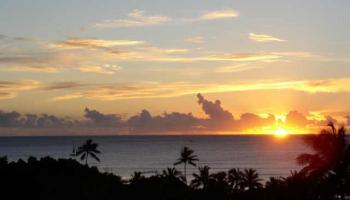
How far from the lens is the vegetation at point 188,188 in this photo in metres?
61.7

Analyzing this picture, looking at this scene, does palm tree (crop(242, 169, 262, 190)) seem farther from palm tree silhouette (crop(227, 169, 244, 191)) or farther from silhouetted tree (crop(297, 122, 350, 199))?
silhouetted tree (crop(297, 122, 350, 199))

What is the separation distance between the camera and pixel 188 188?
9200 cm

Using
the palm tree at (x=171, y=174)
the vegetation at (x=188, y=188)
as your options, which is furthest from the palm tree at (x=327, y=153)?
the palm tree at (x=171, y=174)

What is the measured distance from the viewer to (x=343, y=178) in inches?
2430

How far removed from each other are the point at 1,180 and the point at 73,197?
9.30m

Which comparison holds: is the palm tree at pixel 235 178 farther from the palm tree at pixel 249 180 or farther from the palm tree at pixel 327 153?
the palm tree at pixel 327 153

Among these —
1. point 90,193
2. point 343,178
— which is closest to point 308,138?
point 343,178

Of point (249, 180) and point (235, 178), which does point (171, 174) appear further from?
point (249, 180)

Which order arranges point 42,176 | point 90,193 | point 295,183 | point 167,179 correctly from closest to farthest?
point 295,183 → point 90,193 → point 42,176 → point 167,179

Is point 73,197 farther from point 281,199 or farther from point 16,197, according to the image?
point 281,199

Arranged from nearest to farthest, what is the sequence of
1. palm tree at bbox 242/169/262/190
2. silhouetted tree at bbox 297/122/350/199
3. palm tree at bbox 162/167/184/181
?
1. silhouetted tree at bbox 297/122/350/199
2. palm tree at bbox 162/167/184/181
3. palm tree at bbox 242/169/262/190

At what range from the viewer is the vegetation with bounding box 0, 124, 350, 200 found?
61.7m

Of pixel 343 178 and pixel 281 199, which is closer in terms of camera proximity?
pixel 343 178

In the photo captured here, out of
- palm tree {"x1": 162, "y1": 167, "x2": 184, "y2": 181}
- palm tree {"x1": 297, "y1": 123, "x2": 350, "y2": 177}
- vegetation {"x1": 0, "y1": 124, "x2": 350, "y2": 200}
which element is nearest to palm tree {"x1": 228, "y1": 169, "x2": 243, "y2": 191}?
vegetation {"x1": 0, "y1": 124, "x2": 350, "y2": 200}
